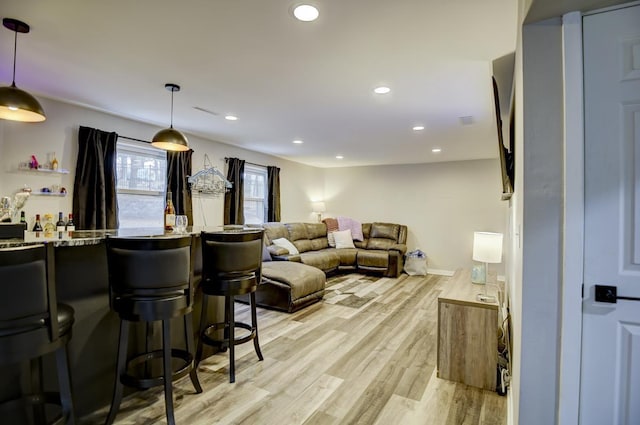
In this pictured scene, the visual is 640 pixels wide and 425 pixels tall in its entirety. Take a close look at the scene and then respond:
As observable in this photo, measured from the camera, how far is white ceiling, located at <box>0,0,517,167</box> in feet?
6.07

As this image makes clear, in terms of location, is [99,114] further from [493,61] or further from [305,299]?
[493,61]

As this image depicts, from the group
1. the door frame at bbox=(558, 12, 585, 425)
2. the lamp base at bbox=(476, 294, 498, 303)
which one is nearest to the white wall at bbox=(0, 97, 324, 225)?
the lamp base at bbox=(476, 294, 498, 303)

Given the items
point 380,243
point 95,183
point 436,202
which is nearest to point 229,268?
point 95,183

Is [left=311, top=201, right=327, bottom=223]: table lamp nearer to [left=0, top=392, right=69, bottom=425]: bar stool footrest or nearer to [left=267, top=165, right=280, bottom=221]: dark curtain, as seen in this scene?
[left=267, top=165, right=280, bottom=221]: dark curtain

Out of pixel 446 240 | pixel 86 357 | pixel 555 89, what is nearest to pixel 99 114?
pixel 86 357

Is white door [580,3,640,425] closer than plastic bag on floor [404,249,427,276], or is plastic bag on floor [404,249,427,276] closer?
white door [580,3,640,425]

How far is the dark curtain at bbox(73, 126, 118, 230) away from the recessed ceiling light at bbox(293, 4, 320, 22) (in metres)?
3.14

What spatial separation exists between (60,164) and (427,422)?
4311 millimetres

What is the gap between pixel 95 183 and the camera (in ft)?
12.2

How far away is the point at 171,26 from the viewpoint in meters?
2.00

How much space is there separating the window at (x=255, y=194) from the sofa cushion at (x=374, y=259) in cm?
218

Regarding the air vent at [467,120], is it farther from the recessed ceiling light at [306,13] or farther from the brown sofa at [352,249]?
the brown sofa at [352,249]

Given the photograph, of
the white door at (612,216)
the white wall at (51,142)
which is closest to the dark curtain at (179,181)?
the white wall at (51,142)

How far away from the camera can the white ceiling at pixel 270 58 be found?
1852mm
